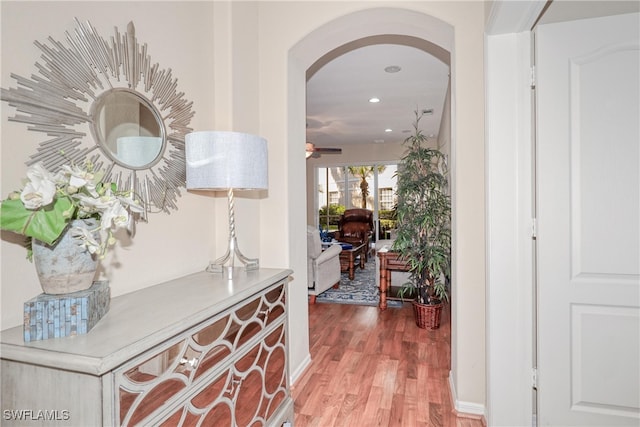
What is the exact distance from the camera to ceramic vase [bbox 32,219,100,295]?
971mm

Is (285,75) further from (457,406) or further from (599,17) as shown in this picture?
(457,406)

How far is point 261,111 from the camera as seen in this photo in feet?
7.79

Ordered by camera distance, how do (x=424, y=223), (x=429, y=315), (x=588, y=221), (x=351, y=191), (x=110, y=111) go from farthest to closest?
1. (x=351, y=191)
2. (x=429, y=315)
3. (x=424, y=223)
4. (x=588, y=221)
5. (x=110, y=111)

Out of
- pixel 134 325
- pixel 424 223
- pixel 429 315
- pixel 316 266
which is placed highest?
pixel 424 223

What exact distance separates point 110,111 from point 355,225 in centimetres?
743

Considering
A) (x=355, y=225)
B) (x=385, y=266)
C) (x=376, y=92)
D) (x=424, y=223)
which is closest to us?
(x=424, y=223)

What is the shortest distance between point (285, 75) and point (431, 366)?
2415 millimetres

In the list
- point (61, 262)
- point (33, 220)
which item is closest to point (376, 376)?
point (61, 262)

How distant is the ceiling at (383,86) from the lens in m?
1.70

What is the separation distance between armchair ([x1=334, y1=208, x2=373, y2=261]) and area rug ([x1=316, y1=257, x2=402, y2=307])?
1998 mm

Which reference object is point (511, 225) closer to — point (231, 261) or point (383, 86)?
point (231, 261)

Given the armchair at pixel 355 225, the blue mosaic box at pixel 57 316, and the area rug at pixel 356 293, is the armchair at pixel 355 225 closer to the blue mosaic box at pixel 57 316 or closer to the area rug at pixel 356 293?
the area rug at pixel 356 293

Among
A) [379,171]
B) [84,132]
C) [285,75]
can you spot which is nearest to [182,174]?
[84,132]

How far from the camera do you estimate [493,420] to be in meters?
1.83
